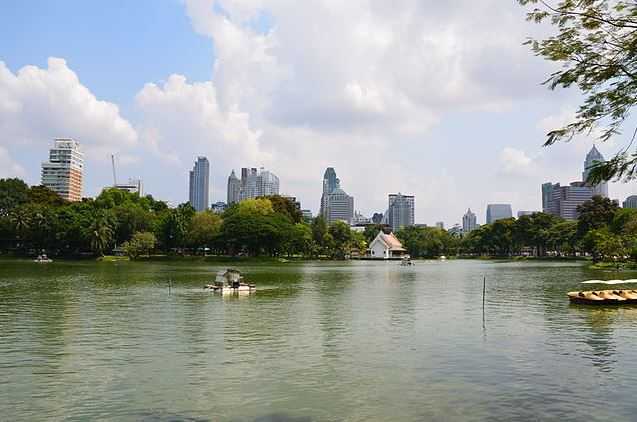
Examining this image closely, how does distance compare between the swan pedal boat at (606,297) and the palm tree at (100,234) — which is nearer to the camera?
the swan pedal boat at (606,297)

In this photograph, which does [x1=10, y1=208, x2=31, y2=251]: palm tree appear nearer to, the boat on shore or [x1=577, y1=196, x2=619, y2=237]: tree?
the boat on shore

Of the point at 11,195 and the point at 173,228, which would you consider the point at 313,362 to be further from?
the point at 11,195

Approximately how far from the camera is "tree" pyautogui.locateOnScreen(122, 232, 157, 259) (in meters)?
103

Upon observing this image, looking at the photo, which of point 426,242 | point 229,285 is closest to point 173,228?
point 229,285

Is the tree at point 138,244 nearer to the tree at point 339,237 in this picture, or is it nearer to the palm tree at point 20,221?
the palm tree at point 20,221

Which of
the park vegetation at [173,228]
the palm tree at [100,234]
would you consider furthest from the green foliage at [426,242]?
the palm tree at [100,234]

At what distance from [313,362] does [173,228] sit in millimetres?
95714

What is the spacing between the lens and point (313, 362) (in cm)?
1681

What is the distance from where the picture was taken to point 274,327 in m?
23.6

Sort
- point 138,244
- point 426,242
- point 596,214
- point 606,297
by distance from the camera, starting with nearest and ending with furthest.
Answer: point 606,297, point 138,244, point 596,214, point 426,242

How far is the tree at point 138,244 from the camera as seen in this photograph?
337 ft

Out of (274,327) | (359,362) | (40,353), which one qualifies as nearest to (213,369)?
(359,362)

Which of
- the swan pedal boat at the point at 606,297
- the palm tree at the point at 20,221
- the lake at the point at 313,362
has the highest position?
the palm tree at the point at 20,221

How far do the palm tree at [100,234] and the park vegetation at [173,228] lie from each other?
0.16 meters
